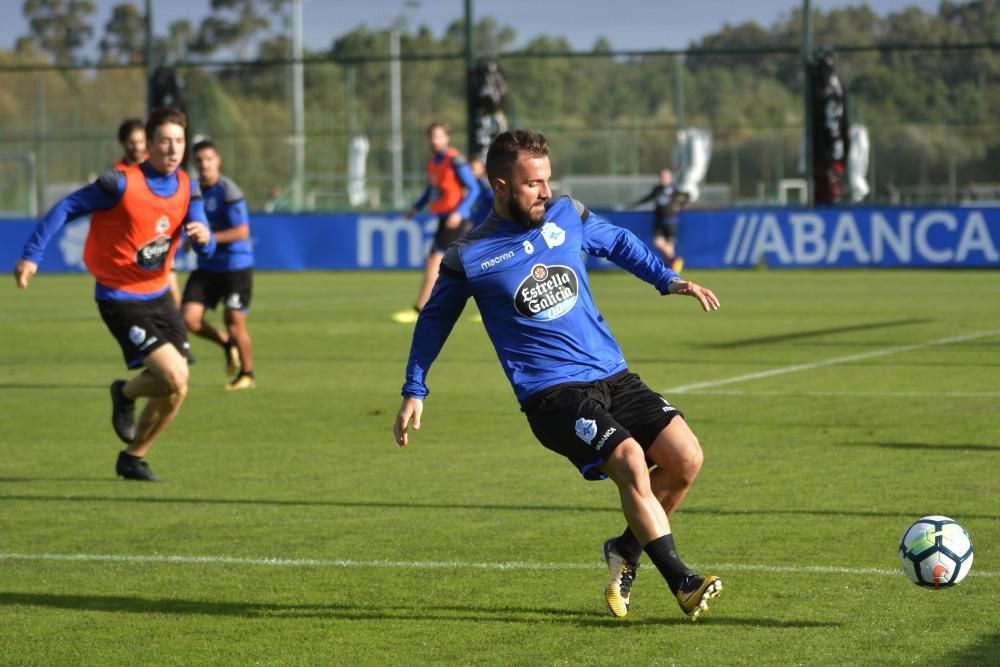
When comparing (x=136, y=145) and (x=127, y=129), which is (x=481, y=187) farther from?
(x=127, y=129)

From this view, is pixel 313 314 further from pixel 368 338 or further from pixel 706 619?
pixel 706 619

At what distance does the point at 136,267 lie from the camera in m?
9.56

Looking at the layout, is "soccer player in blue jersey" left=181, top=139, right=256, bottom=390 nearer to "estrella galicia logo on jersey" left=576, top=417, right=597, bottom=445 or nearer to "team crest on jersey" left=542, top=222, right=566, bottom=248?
"team crest on jersey" left=542, top=222, right=566, bottom=248

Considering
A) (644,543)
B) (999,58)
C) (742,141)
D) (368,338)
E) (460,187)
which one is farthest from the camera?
(742,141)

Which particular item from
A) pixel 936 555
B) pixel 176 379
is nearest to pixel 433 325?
pixel 936 555

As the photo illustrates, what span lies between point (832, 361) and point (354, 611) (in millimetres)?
9745

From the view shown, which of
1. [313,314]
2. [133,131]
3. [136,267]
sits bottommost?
[313,314]

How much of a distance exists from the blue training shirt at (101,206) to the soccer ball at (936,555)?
5.06 m

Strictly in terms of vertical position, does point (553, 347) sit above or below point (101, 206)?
below

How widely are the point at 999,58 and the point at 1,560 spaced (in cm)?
3792

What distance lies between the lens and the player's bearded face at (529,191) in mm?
5918

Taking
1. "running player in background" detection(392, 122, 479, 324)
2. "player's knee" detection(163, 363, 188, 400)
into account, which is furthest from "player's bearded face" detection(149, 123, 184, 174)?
"running player in background" detection(392, 122, 479, 324)

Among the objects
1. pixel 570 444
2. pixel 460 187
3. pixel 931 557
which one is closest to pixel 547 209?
pixel 570 444

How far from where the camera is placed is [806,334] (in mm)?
17984
